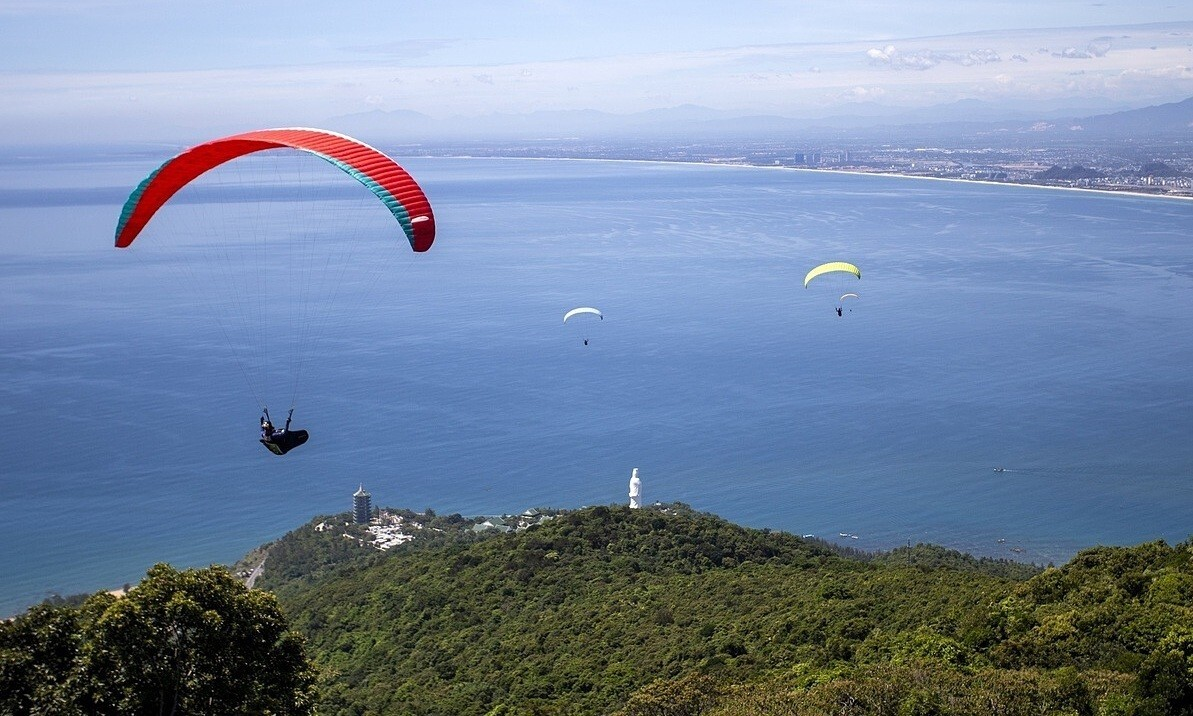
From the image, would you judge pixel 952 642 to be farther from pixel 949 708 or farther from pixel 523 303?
pixel 523 303

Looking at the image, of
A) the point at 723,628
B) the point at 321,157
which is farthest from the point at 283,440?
the point at 723,628

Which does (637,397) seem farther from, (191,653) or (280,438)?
(191,653)

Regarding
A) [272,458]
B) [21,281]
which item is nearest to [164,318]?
[21,281]

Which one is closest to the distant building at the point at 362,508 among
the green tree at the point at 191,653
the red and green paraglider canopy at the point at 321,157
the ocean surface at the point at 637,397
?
the ocean surface at the point at 637,397

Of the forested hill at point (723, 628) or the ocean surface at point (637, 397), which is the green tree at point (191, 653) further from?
the ocean surface at point (637, 397)

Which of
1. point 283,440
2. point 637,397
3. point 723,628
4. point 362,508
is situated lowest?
point 362,508
